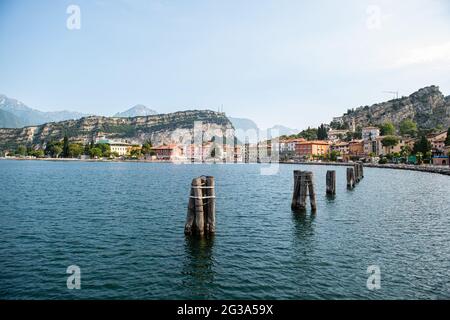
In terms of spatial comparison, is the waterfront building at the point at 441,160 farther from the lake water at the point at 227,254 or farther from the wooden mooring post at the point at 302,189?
the wooden mooring post at the point at 302,189

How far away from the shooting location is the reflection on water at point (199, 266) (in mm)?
14625

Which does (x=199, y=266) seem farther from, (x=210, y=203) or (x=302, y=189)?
(x=302, y=189)

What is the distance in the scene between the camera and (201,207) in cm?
2123

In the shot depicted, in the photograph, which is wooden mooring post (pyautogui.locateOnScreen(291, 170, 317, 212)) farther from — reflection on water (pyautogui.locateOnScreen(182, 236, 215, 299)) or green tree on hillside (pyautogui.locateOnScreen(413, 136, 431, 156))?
green tree on hillside (pyautogui.locateOnScreen(413, 136, 431, 156))

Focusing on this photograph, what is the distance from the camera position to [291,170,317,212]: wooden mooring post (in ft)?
109

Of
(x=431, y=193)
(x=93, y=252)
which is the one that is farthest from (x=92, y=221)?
(x=431, y=193)

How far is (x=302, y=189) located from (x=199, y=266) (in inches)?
752

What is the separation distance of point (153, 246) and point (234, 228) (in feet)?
23.8

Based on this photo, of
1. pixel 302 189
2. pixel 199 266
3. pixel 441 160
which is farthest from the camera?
pixel 441 160

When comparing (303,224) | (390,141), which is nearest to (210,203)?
(303,224)

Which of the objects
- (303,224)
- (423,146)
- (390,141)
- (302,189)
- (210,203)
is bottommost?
(303,224)
